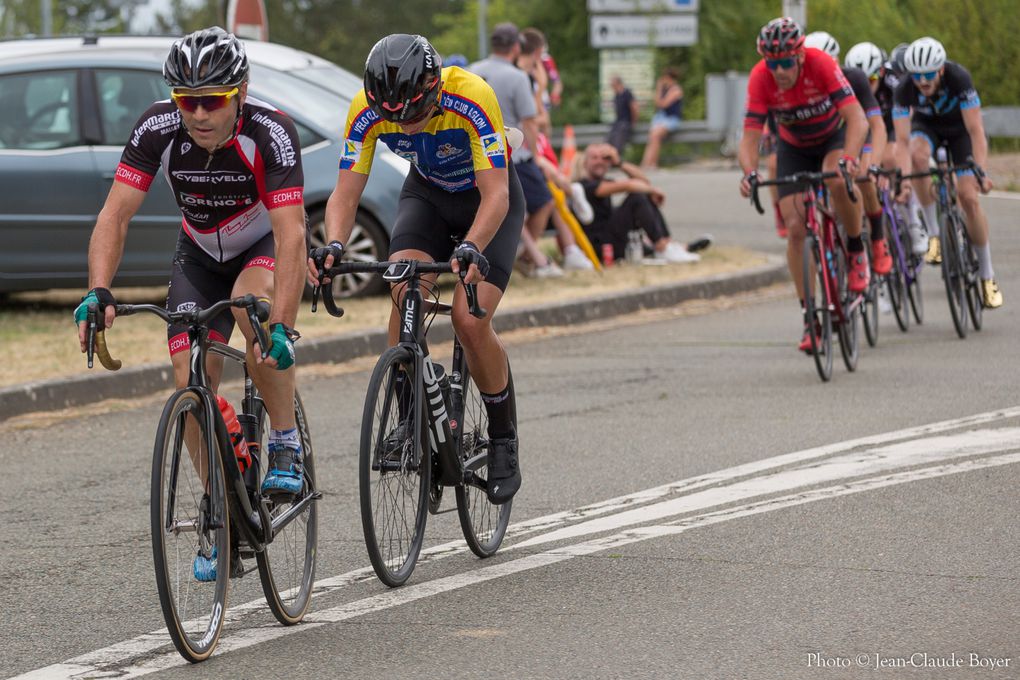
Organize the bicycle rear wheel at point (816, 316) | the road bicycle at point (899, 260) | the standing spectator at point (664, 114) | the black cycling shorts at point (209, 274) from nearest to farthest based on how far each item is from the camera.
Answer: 1. the black cycling shorts at point (209, 274)
2. the bicycle rear wheel at point (816, 316)
3. the road bicycle at point (899, 260)
4. the standing spectator at point (664, 114)

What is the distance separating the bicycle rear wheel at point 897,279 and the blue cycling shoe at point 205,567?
8023 mm

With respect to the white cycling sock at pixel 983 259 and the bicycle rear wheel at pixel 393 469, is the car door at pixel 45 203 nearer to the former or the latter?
the white cycling sock at pixel 983 259

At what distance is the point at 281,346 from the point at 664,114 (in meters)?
26.2

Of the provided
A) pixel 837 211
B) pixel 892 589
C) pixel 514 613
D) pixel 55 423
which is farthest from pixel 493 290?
pixel 837 211

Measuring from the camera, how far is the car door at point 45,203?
41.9 feet

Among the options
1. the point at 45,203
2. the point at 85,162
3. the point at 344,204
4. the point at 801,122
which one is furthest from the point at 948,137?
the point at 344,204

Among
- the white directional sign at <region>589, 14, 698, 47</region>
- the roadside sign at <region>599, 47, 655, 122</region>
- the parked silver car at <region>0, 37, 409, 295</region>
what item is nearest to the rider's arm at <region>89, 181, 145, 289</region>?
Answer: the parked silver car at <region>0, 37, 409, 295</region>

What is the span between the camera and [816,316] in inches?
408

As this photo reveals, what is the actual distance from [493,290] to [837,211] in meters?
5.18

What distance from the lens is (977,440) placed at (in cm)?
844

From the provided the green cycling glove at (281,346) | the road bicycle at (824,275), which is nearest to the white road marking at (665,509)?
the green cycling glove at (281,346)

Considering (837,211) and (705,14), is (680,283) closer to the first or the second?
(837,211)

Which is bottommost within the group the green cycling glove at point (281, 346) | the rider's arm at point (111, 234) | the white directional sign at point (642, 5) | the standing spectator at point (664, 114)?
the standing spectator at point (664, 114)

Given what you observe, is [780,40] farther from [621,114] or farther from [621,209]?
[621,114]
